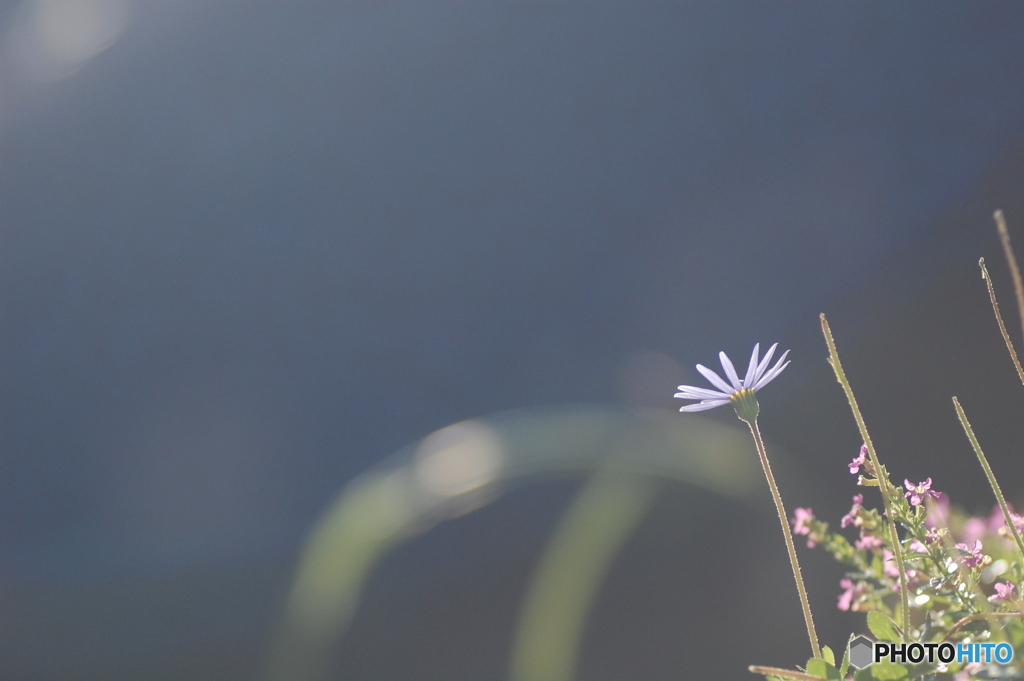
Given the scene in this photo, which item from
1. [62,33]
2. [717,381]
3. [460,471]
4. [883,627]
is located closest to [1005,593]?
[883,627]

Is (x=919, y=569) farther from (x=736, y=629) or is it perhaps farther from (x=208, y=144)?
(x=208, y=144)

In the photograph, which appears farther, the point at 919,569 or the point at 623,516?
the point at 623,516

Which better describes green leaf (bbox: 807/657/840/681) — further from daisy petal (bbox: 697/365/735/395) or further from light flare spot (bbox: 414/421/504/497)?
light flare spot (bbox: 414/421/504/497)

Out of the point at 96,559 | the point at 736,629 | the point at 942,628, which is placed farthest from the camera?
the point at 96,559

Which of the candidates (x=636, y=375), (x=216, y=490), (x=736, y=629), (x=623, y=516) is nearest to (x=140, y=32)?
(x=216, y=490)

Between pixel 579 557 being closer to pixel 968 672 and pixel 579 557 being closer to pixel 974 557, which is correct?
pixel 974 557

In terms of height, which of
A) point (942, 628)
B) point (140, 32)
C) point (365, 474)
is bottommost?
point (942, 628)

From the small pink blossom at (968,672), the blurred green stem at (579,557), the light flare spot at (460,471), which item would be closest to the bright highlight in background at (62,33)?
the light flare spot at (460,471)

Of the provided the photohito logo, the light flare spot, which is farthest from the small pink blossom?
the light flare spot
